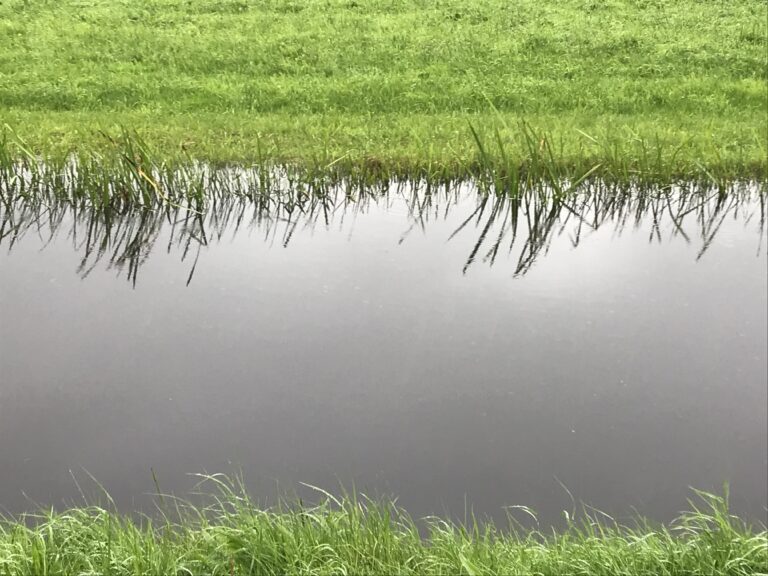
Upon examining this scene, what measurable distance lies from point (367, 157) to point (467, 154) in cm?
104

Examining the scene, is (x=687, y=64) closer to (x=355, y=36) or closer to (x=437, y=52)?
(x=437, y=52)

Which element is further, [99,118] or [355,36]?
[355,36]

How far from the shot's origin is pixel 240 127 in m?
10.1

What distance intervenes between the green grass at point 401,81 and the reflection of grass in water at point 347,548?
4.53 m

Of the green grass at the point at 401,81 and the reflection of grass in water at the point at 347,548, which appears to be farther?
the green grass at the point at 401,81

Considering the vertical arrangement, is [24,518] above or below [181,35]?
below

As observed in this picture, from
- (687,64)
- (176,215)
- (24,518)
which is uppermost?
(687,64)

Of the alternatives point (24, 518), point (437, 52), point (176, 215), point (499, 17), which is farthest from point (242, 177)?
point (499, 17)

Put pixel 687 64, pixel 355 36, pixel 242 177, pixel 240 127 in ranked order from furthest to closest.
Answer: pixel 355 36, pixel 687 64, pixel 240 127, pixel 242 177

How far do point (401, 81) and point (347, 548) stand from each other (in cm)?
961

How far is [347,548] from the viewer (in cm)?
373

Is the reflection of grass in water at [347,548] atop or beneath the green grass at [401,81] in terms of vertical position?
beneath

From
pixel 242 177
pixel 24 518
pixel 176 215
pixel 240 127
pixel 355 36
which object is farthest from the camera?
pixel 355 36

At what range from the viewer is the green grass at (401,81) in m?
8.91
